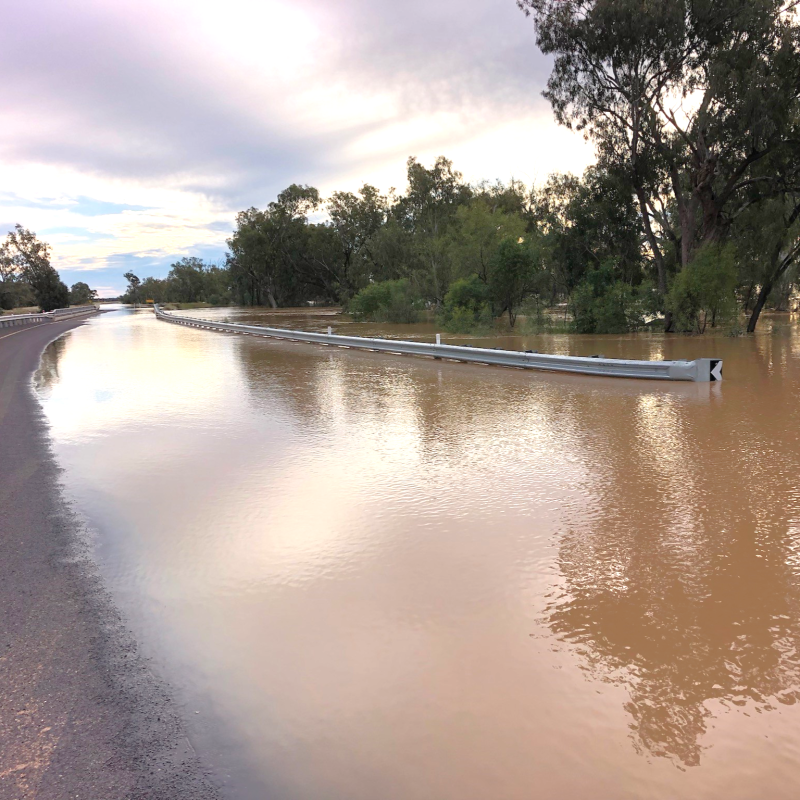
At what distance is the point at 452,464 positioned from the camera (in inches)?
295

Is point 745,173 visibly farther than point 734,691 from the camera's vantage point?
Yes

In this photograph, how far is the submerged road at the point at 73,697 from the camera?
9.12ft

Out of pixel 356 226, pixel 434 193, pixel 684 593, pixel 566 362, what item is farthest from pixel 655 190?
pixel 356 226

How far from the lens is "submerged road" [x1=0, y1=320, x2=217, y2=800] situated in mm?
2781

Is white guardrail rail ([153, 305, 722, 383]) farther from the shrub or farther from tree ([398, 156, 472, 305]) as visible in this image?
tree ([398, 156, 472, 305])

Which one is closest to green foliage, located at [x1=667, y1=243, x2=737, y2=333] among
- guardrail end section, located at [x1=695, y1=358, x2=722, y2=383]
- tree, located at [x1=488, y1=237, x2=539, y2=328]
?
tree, located at [x1=488, y1=237, x2=539, y2=328]

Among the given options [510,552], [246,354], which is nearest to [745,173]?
[246,354]

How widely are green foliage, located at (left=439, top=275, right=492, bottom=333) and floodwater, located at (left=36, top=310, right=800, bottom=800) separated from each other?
22.6 metres

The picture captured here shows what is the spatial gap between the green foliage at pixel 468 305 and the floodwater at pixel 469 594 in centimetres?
2265

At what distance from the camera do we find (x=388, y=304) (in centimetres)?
4622

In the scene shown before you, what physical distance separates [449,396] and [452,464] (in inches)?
194

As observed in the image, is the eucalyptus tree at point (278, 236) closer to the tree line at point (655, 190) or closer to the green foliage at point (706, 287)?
the tree line at point (655, 190)

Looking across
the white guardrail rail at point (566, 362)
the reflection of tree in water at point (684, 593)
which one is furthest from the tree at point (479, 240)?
the reflection of tree in water at point (684, 593)

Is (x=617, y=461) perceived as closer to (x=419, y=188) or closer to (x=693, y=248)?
(x=693, y=248)
